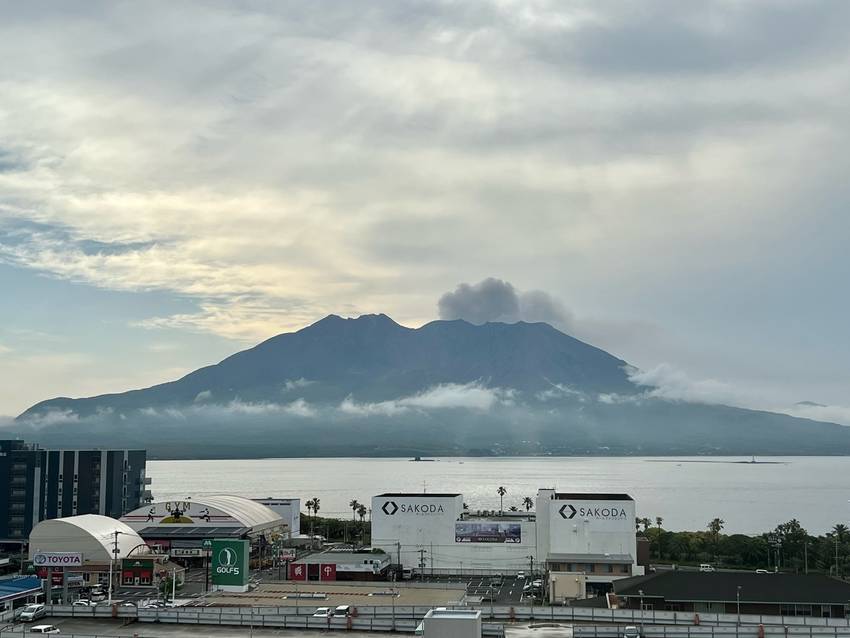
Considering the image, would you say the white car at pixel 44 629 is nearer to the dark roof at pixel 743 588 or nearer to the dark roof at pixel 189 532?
the dark roof at pixel 743 588

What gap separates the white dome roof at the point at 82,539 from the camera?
3438 inches

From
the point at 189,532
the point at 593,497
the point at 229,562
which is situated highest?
the point at 593,497

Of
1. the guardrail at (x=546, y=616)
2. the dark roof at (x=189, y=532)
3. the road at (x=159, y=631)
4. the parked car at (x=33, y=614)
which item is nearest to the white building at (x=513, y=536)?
the dark roof at (x=189, y=532)

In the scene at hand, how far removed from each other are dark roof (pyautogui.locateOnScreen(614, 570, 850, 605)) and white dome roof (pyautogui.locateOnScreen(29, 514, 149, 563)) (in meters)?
48.6

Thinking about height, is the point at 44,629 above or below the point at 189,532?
above

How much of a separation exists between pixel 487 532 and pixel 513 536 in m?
2.98

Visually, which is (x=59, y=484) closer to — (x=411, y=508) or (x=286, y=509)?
(x=286, y=509)

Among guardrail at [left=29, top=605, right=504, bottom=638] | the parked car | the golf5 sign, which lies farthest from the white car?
the golf5 sign

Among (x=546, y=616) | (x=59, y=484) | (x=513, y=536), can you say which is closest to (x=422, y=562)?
(x=513, y=536)

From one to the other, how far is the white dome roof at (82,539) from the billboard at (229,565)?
66.7ft

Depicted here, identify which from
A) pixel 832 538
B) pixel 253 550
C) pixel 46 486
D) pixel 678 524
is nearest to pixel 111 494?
pixel 46 486

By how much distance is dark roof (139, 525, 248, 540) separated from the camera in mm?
102312

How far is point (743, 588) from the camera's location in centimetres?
6366

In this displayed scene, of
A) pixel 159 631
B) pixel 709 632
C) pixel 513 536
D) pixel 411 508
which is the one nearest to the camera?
pixel 709 632
